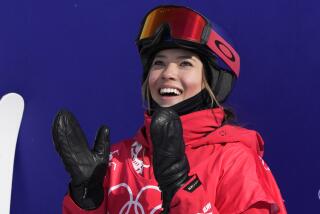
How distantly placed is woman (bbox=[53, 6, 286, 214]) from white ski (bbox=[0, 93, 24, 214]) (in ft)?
1.97

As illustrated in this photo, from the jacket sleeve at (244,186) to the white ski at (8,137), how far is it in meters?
0.96

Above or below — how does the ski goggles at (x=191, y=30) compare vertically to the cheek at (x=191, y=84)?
above

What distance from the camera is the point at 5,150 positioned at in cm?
205

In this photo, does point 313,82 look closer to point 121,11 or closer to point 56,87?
point 121,11

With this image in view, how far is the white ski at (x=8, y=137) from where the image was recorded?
2045 mm

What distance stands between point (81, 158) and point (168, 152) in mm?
281

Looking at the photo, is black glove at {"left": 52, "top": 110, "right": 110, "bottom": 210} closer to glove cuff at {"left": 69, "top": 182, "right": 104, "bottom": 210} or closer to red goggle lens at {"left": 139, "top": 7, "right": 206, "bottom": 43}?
glove cuff at {"left": 69, "top": 182, "right": 104, "bottom": 210}

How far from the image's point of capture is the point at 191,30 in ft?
5.10

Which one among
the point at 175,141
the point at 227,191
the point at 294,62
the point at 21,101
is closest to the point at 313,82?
the point at 294,62

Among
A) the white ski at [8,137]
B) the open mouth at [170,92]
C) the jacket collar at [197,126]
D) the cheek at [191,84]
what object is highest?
the cheek at [191,84]

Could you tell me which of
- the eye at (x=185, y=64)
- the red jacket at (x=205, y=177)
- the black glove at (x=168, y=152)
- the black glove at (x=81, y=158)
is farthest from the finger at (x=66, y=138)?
the eye at (x=185, y=64)

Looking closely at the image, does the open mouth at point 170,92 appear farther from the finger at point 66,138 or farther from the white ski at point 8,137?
the white ski at point 8,137

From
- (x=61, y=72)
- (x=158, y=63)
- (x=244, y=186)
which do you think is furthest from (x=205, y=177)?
(x=61, y=72)

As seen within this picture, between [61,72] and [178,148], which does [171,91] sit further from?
[61,72]
